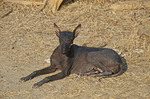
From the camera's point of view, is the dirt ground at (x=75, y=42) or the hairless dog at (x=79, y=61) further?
the hairless dog at (x=79, y=61)

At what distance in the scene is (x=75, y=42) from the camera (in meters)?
9.86

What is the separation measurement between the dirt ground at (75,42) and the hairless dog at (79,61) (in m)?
0.20

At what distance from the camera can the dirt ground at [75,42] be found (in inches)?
275

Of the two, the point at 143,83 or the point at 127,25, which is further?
the point at 127,25

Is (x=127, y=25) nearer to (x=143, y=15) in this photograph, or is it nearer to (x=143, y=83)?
(x=143, y=15)

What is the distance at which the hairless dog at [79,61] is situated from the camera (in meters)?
7.67

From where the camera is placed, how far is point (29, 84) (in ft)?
23.8

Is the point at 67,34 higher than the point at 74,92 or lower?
higher

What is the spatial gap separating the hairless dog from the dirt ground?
0.65ft

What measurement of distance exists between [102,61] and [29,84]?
1.78 meters

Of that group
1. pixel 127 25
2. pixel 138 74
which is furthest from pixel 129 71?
pixel 127 25

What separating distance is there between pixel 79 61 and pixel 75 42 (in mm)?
1792

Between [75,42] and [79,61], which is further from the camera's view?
[75,42]

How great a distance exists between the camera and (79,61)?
26.7 feet
